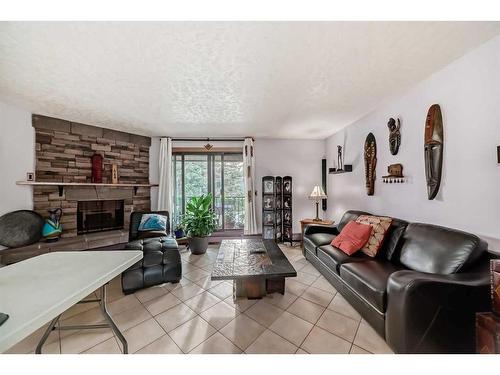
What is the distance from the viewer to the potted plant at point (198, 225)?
3.66m

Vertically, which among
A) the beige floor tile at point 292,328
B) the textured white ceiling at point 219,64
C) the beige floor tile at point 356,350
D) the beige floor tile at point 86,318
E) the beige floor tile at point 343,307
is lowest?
the beige floor tile at point 86,318

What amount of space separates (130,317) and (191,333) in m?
0.68

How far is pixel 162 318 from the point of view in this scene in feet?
5.97

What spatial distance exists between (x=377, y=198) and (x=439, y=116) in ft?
4.22

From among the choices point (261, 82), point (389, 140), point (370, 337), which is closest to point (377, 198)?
point (389, 140)

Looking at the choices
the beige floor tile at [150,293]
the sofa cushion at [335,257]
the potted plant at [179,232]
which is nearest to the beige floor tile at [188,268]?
the beige floor tile at [150,293]

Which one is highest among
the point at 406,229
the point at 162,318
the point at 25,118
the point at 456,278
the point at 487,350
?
the point at 25,118

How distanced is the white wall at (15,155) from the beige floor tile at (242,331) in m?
3.45

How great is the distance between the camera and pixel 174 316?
1850mm

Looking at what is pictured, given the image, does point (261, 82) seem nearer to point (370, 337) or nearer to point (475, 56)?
point (475, 56)

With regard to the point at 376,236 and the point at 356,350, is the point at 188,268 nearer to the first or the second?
the point at 356,350

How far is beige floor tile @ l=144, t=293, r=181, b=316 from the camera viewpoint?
1.95 metres

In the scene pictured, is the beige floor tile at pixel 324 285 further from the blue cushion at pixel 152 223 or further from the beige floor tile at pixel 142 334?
the blue cushion at pixel 152 223

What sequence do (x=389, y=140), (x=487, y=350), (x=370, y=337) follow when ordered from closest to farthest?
(x=487, y=350), (x=370, y=337), (x=389, y=140)
